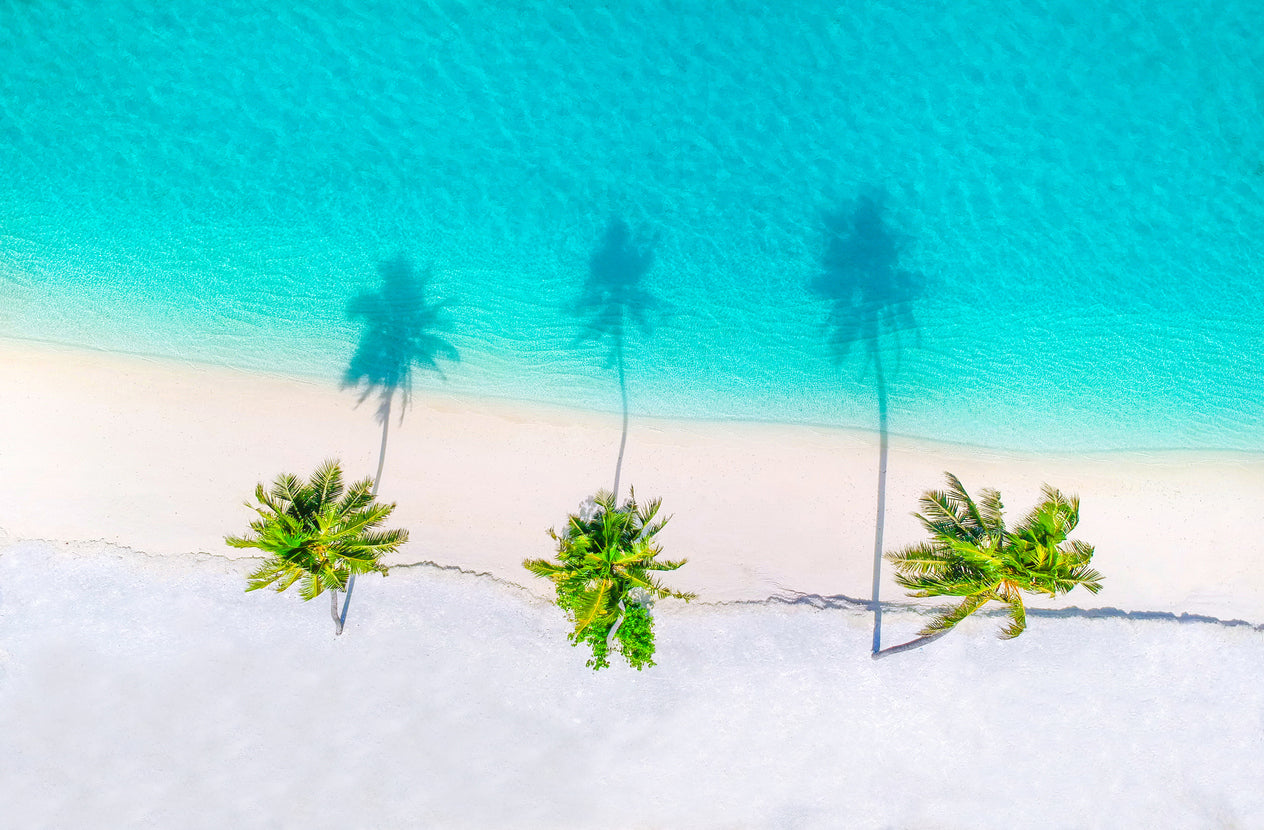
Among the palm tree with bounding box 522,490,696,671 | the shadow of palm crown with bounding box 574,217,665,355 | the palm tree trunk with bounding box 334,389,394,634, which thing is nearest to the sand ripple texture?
the palm tree trunk with bounding box 334,389,394,634

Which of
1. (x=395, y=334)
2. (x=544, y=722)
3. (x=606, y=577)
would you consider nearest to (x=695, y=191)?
(x=395, y=334)

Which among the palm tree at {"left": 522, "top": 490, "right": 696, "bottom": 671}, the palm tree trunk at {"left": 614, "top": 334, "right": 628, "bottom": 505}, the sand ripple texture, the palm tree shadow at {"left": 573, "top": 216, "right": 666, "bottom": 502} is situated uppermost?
the palm tree shadow at {"left": 573, "top": 216, "right": 666, "bottom": 502}

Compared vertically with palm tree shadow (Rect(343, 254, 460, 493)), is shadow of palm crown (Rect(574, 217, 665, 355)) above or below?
above

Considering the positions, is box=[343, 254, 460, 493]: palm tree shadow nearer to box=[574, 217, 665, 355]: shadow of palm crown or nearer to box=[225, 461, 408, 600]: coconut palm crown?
box=[225, 461, 408, 600]: coconut palm crown

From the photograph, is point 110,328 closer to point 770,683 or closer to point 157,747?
point 157,747

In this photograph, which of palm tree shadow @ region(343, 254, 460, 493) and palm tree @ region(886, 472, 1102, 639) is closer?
palm tree @ region(886, 472, 1102, 639)

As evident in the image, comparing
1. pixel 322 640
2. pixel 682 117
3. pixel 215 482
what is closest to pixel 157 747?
pixel 322 640

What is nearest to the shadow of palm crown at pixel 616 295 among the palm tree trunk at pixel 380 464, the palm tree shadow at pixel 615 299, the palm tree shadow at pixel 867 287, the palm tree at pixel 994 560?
the palm tree shadow at pixel 615 299

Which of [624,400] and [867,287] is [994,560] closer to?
[867,287]
